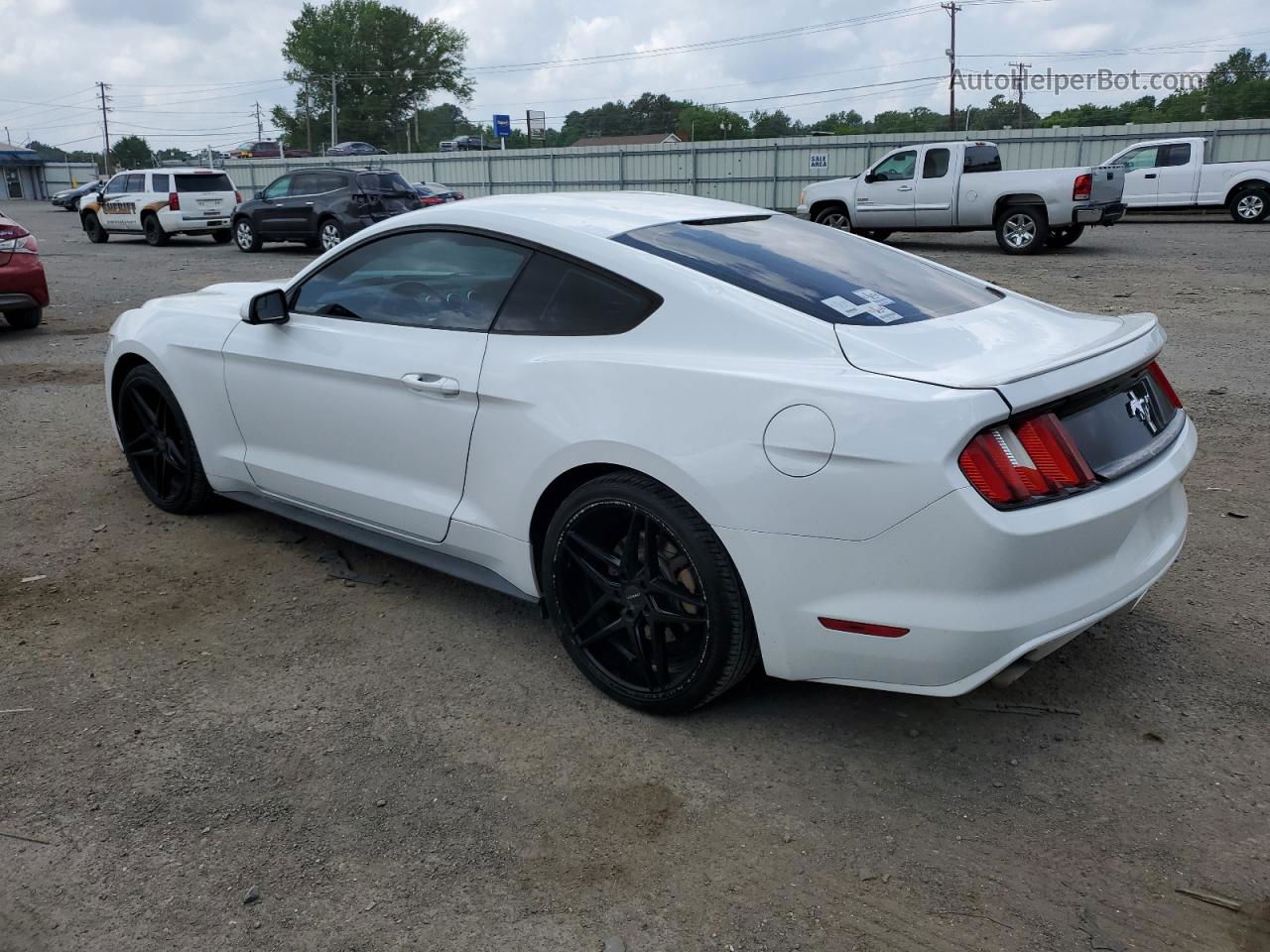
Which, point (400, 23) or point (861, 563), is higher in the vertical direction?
point (400, 23)

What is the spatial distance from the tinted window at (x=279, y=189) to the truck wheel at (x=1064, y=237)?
13615 mm

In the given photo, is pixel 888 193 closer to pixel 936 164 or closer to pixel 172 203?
pixel 936 164

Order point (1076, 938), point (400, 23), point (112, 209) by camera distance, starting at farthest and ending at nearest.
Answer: point (400, 23) → point (112, 209) → point (1076, 938)

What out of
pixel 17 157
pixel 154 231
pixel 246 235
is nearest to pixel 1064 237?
pixel 246 235

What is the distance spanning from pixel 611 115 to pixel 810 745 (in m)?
104

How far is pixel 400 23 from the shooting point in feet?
306

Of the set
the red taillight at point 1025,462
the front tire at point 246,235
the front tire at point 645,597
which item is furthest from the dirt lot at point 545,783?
the front tire at point 246,235

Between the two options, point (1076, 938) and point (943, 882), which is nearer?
point (1076, 938)

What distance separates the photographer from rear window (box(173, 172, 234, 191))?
74.1 ft

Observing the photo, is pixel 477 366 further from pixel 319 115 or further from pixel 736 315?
pixel 319 115

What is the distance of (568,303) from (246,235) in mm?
19271

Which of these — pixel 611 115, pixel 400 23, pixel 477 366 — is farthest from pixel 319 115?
pixel 477 366

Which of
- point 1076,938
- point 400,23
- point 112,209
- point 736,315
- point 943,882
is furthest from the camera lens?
point 400,23

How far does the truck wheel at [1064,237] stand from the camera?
54.1 feet
